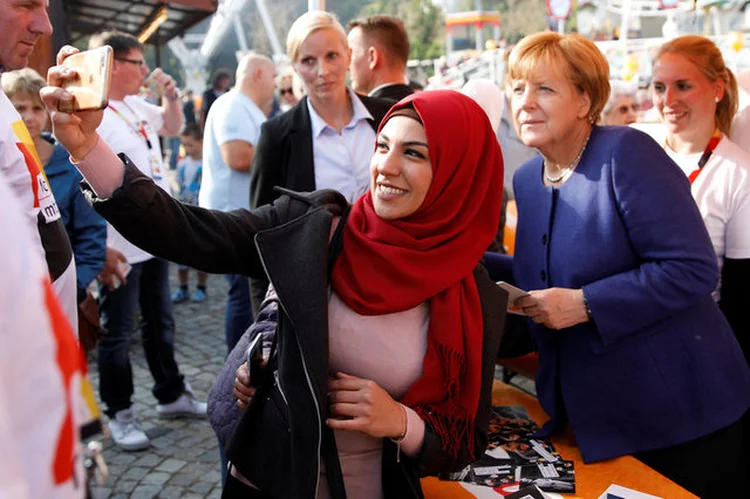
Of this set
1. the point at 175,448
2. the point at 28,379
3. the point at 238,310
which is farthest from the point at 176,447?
the point at 28,379

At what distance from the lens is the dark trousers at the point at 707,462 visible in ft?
7.54

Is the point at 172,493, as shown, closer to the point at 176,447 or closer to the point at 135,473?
the point at 135,473

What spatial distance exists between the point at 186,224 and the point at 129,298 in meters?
2.74

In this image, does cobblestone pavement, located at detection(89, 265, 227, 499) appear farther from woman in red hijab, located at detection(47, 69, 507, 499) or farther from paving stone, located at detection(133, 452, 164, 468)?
woman in red hijab, located at detection(47, 69, 507, 499)

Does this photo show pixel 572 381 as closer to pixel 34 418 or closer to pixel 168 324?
pixel 34 418

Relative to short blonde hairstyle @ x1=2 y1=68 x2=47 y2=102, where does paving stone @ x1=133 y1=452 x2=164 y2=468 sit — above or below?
below

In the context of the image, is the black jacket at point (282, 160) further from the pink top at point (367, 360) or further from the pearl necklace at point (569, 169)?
the pink top at point (367, 360)

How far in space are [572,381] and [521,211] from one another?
0.65 m

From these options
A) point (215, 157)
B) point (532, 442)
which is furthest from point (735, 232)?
point (215, 157)

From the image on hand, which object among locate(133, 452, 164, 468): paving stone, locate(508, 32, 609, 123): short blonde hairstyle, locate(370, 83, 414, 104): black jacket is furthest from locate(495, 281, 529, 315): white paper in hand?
locate(133, 452, 164, 468): paving stone

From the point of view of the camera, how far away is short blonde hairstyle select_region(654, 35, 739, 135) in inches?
113

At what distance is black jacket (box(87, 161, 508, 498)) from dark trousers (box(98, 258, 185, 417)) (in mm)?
2565

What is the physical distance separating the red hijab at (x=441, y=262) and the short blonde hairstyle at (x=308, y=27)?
155 cm

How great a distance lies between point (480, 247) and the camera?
1.92 meters
